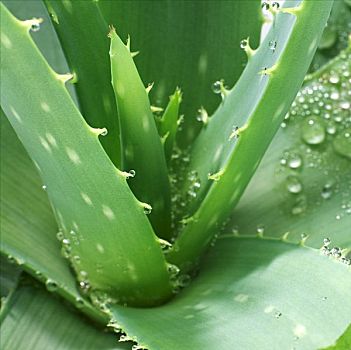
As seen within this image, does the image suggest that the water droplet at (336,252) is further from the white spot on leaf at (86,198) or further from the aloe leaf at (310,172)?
the white spot on leaf at (86,198)

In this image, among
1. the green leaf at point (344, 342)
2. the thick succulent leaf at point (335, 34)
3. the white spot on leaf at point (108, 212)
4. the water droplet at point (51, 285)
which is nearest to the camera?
the green leaf at point (344, 342)

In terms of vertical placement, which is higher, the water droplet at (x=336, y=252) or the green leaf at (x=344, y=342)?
the green leaf at (x=344, y=342)

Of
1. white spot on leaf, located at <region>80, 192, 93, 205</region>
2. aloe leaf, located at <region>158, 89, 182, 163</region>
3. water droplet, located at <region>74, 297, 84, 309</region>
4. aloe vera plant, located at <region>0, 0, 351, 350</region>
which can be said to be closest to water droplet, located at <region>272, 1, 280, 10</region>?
aloe vera plant, located at <region>0, 0, 351, 350</region>

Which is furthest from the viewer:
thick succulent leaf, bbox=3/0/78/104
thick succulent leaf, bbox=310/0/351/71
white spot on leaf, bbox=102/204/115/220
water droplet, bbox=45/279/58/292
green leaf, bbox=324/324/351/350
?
thick succulent leaf, bbox=310/0/351/71

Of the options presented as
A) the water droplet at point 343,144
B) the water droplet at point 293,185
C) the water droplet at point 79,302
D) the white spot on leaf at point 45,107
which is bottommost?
the water droplet at point 293,185

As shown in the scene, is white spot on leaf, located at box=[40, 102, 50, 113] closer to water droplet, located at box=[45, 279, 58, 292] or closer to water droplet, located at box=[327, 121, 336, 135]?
water droplet, located at box=[45, 279, 58, 292]

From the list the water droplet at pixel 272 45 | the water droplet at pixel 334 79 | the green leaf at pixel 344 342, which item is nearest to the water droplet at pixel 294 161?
the water droplet at pixel 334 79

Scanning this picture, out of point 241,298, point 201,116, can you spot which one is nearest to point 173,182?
point 201,116

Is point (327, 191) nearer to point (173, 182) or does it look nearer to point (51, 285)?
point (173, 182)
